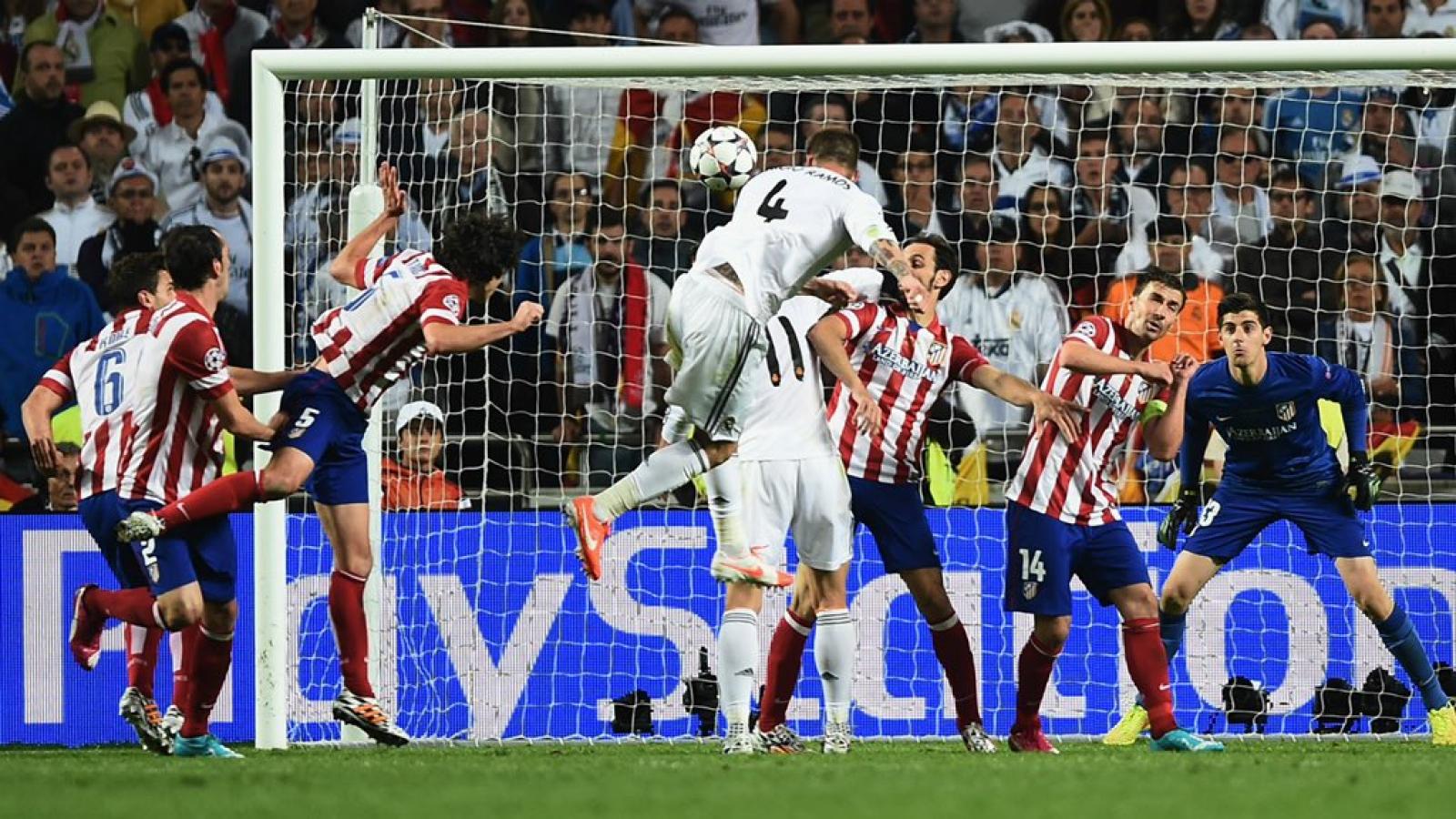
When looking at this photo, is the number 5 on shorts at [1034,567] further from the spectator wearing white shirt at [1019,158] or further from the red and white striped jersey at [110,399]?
the red and white striped jersey at [110,399]

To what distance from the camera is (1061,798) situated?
5.39 meters

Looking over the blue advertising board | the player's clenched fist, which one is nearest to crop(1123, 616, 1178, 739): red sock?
the blue advertising board

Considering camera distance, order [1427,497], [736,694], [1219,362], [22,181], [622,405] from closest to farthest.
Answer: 1. [736,694]
2. [1219,362]
3. [1427,497]
4. [622,405]
5. [22,181]

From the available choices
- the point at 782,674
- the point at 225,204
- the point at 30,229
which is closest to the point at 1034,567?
the point at 782,674

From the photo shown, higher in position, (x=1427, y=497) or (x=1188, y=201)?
(x=1188, y=201)

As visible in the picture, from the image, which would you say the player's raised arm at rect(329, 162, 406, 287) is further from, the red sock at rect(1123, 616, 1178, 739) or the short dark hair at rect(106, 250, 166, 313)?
the red sock at rect(1123, 616, 1178, 739)

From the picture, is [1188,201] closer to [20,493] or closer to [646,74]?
[646,74]

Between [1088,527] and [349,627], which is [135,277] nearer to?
[349,627]

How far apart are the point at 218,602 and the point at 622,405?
133 inches

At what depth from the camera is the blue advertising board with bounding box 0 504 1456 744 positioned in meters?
9.68

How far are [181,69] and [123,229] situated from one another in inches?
45.6

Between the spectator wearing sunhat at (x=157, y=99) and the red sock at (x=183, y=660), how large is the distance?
16.4 ft

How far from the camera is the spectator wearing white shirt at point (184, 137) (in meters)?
12.5

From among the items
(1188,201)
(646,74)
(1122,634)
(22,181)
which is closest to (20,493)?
(22,181)
